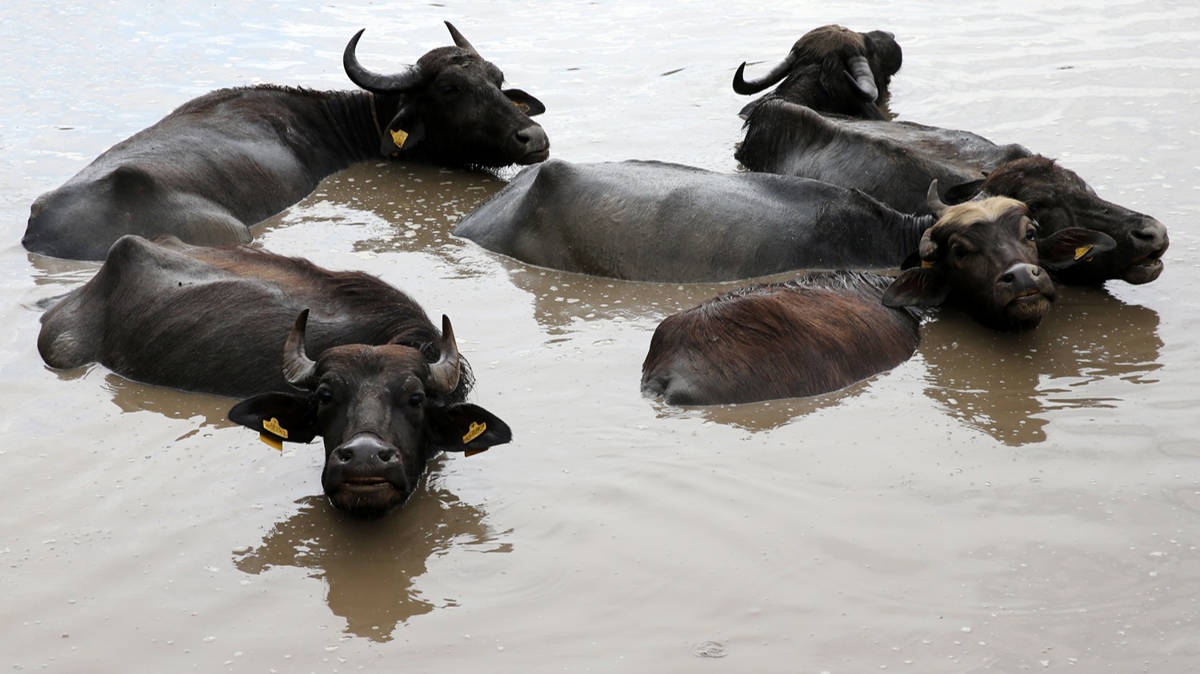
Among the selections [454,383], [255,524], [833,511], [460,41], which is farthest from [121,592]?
[460,41]

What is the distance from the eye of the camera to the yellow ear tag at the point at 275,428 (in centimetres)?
586

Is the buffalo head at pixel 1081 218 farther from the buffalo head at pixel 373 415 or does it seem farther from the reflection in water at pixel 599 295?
the buffalo head at pixel 373 415

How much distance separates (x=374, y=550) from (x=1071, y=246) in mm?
4654

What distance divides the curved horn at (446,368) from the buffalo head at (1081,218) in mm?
3845

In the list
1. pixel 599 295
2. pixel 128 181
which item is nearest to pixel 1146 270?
pixel 599 295

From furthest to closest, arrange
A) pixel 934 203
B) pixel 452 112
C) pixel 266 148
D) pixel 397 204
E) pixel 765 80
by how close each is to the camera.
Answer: pixel 765 80, pixel 452 112, pixel 266 148, pixel 397 204, pixel 934 203

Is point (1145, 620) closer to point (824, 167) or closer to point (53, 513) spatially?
point (53, 513)

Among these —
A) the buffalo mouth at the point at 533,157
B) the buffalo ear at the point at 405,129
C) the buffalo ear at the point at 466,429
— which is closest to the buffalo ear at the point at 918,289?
the buffalo ear at the point at 466,429

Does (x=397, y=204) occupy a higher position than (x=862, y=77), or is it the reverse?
(x=862, y=77)

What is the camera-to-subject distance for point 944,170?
9297 mm

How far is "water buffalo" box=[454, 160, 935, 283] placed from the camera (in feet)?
28.3

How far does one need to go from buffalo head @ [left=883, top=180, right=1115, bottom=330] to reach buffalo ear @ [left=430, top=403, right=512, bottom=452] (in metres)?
2.72

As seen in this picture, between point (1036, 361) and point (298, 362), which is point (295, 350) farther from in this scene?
point (1036, 361)

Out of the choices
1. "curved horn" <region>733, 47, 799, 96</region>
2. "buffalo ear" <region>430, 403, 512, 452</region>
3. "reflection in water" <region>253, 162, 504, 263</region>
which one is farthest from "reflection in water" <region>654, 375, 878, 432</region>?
"curved horn" <region>733, 47, 799, 96</region>
